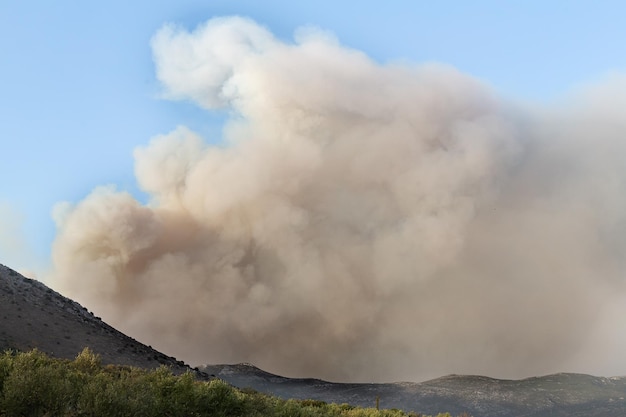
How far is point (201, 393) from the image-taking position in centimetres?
3778

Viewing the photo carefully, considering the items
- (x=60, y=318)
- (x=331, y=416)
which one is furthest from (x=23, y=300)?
(x=331, y=416)

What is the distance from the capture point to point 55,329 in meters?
128

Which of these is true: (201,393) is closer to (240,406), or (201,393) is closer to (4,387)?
(240,406)

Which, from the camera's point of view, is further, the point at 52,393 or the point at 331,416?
the point at 331,416

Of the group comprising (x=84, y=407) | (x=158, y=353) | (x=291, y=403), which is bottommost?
(x=84, y=407)

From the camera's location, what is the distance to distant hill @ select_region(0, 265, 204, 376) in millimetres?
113931

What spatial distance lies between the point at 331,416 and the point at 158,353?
11188 cm

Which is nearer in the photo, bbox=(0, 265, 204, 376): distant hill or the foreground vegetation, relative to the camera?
the foreground vegetation

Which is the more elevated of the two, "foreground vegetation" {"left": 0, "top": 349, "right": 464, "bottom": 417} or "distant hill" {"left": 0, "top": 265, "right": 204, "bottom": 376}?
"distant hill" {"left": 0, "top": 265, "right": 204, "bottom": 376}

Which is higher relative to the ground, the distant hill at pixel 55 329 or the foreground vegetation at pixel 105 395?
the distant hill at pixel 55 329

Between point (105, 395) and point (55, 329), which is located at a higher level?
point (55, 329)

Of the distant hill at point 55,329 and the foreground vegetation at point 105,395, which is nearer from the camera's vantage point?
the foreground vegetation at point 105,395

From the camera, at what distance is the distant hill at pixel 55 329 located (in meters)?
114

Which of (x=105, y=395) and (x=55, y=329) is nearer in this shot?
(x=105, y=395)
